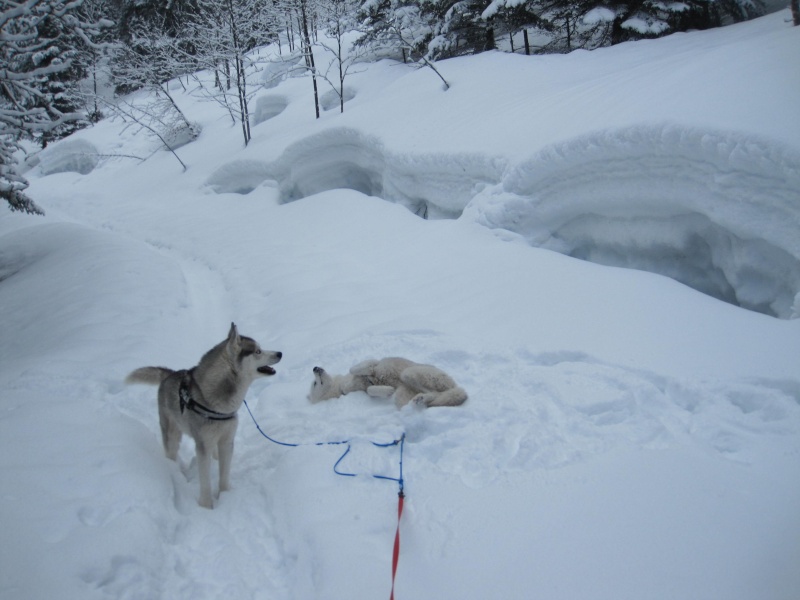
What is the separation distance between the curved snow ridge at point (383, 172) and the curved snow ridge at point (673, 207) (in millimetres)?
906

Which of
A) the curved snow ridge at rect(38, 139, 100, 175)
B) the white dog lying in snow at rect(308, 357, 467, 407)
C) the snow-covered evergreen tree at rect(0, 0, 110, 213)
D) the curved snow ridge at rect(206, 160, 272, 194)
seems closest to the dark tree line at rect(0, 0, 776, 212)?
the snow-covered evergreen tree at rect(0, 0, 110, 213)

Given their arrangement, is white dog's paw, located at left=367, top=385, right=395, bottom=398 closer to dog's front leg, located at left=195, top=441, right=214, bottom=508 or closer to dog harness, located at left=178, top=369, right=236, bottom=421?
dog harness, located at left=178, top=369, right=236, bottom=421

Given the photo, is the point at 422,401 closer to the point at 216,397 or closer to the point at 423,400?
the point at 423,400

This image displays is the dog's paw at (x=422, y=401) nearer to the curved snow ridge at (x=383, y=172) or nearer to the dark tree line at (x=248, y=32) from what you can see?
the curved snow ridge at (x=383, y=172)

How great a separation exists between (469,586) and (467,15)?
49.7ft

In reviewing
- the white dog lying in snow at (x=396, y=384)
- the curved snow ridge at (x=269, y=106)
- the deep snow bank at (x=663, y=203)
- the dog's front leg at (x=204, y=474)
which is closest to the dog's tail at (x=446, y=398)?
the white dog lying in snow at (x=396, y=384)

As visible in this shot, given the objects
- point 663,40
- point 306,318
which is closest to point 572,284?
point 306,318

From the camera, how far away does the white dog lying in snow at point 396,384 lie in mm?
3602

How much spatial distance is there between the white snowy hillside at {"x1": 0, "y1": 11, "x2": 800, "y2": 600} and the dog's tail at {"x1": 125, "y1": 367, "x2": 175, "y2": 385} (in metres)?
0.34

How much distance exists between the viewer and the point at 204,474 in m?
2.96

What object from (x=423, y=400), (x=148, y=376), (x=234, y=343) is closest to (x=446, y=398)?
(x=423, y=400)

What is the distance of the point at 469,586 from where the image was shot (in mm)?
2201

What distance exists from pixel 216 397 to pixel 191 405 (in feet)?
0.51

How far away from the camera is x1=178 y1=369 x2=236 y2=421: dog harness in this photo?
2959 mm
